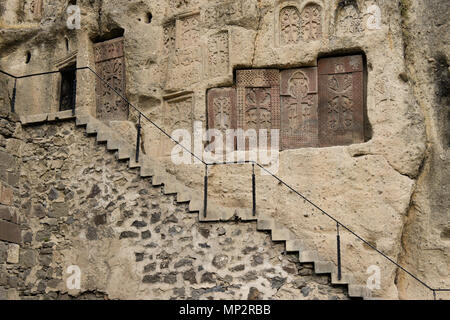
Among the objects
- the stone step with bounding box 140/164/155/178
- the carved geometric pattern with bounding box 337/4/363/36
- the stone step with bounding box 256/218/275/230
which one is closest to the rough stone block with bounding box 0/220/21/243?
the stone step with bounding box 140/164/155/178

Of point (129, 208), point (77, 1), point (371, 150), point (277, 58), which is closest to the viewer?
point (129, 208)

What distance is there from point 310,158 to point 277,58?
6.53 ft

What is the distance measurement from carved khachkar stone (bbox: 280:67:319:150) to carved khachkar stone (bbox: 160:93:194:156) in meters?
1.74

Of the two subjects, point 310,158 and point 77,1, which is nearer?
point 310,158

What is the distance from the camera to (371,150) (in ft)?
36.2

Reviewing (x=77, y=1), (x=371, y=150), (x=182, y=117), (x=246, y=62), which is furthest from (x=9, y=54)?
(x=371, y=150)

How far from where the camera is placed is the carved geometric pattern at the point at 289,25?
12.1 m

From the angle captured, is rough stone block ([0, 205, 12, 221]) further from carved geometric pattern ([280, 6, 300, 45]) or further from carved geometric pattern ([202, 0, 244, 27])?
carved geometric pattern ([280, 6, 300, 45])

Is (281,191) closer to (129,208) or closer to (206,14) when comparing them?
(129,208)

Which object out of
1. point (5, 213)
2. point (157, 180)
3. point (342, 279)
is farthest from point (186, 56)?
point (342, 279)

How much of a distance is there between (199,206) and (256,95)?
3.02 meters

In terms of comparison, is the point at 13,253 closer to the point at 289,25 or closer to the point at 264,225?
the point at 264,225

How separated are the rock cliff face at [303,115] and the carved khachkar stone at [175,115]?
0.07ft

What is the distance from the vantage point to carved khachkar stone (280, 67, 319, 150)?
1174cm
